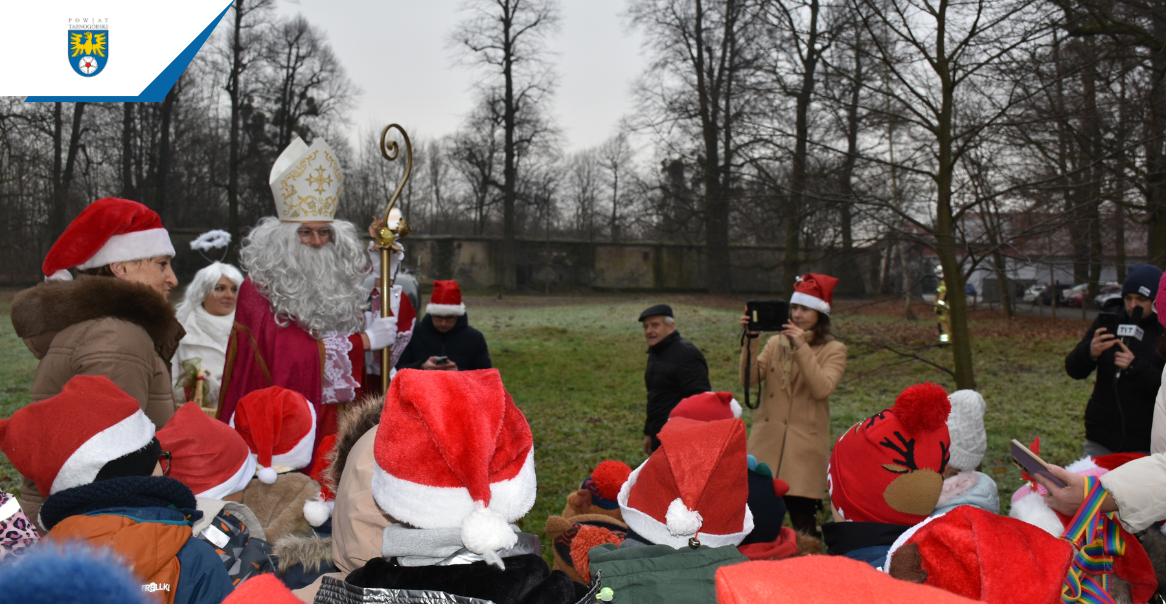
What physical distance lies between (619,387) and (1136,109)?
6.38m

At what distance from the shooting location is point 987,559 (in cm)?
117

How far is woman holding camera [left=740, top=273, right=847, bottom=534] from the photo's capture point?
153 inches

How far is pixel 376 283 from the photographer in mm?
4719

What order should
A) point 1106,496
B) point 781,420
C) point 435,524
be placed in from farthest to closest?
point 781,420 < point 1106,496 < point 435,524

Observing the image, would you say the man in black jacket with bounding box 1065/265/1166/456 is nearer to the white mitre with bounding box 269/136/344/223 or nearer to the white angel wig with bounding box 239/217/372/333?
the white angel wig with bounding box 239/217/372/333

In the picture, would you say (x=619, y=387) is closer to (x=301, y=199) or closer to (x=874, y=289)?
(x=874, y=289)

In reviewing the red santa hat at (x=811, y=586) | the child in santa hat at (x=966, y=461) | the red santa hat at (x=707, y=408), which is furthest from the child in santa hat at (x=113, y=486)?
the child in santa hat at (x=966, y=461)

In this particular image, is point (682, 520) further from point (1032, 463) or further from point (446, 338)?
point (446, 338)

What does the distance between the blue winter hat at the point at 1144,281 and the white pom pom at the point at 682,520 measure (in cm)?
299

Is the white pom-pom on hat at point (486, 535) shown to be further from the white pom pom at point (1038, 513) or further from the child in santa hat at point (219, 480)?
the white pom pom at point (1038, 513)

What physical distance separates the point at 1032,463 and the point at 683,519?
100cm

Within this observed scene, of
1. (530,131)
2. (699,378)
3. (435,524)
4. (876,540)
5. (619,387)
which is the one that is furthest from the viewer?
(530,131)

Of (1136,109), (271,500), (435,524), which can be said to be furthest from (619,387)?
(435,524)

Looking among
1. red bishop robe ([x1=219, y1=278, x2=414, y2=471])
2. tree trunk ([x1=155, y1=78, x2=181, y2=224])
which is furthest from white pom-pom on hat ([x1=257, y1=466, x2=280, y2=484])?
tree trunk ([x1=155, y1=78, x2=181, y2=224])
